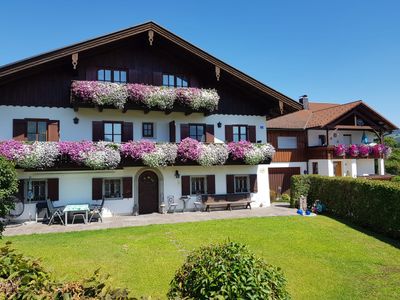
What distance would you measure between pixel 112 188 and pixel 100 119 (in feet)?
12.5

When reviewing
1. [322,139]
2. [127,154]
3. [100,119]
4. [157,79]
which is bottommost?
[127,154]

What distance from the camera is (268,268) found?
14.0ft

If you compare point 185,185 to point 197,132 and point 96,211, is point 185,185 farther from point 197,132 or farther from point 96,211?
point 96,211

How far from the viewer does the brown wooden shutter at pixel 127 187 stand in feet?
56.6

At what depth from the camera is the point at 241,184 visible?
66.0 feet

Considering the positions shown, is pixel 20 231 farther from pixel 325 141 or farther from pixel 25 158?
pixel 325 141

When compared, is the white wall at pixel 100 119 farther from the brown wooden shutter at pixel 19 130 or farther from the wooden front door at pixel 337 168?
the wooden front door at pixel 337 168

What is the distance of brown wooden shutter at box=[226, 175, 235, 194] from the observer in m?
19.5

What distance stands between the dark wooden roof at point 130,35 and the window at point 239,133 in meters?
2.63

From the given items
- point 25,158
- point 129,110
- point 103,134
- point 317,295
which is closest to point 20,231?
point 25,158

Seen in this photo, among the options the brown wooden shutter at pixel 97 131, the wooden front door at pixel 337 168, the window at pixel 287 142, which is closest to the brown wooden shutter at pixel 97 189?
the brown wooden shutter at pixel 97 131

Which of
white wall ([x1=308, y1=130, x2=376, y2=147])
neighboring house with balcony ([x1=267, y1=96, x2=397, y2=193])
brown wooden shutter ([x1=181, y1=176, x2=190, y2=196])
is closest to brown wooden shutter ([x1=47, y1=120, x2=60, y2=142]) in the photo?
brown wooden shutter ([x1=181, y1=176, x2=190, y2=196])

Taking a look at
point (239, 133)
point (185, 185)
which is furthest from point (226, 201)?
point (239, 133)

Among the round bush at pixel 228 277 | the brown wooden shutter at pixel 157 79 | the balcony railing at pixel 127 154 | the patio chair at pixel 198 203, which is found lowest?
the patio chair at pixel 198 203
